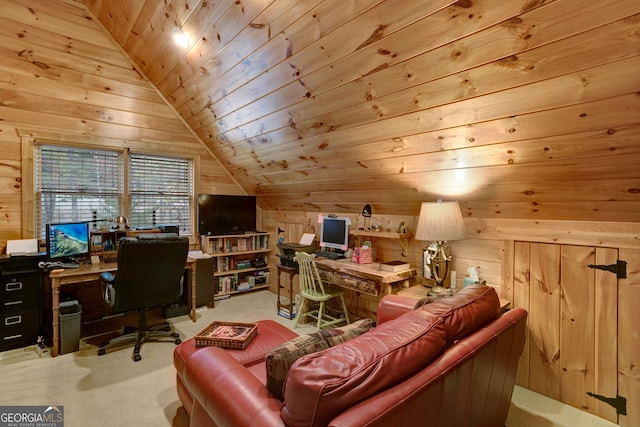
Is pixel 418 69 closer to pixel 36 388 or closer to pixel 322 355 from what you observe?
pixel 322 355

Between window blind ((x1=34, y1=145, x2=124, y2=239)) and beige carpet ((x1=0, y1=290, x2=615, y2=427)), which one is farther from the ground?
window blind ((x1=34, y1=145, x2=124, y2=239))

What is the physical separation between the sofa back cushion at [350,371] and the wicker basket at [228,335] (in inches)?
39.0

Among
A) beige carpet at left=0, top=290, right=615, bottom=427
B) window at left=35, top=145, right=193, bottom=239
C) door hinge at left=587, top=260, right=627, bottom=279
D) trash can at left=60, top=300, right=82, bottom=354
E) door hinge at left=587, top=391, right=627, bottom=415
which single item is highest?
window at left=35, top=145, right=193, bottom=239

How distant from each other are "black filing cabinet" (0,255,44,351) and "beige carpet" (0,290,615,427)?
0.14 metres

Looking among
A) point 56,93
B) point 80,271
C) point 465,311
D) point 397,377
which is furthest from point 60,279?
point 465,311

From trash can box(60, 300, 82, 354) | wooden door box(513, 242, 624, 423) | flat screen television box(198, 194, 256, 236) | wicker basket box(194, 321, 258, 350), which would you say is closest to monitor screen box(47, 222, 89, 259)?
trash can box(60, 300, 82, 354)

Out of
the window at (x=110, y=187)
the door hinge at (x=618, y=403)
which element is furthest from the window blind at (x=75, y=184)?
the door hinge at (x=618, y=403)

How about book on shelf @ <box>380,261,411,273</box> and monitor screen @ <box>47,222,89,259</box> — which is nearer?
book on shelf @ <box>380,261,411,273</box>

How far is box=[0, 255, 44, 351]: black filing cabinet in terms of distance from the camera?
2916mm

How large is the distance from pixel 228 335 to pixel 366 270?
1.41 metres

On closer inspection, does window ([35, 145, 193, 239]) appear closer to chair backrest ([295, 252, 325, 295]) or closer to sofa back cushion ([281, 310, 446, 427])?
chair backrest ([295, 252, 325, 295])

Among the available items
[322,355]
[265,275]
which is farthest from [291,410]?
[265,275]

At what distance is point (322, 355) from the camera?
1.08 meters

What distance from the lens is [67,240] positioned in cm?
325
